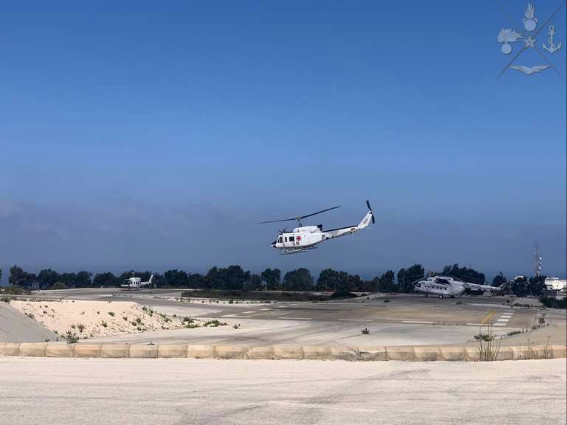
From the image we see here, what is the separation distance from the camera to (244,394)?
36.5 feet

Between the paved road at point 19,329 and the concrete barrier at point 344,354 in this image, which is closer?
the concrete barrier at point 344,354

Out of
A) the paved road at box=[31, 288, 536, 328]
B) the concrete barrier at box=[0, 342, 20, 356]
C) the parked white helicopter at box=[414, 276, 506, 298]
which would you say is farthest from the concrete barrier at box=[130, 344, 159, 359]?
the parked white helicopter at box=[414, 276, 506, 298]

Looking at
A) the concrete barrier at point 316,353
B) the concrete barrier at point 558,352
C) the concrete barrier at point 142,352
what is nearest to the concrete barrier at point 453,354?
the concrete barrier at point 558,352

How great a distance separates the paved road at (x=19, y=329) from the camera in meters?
20.3

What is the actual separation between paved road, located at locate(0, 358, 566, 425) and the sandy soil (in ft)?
42.4

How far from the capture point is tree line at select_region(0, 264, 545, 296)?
5409cm

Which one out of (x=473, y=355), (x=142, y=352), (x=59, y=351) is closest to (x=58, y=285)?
(x=59, y=351)

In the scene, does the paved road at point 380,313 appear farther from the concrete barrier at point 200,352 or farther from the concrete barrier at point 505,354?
the concrete barrier at point 200,352

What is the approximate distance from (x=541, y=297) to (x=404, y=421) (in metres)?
47.5

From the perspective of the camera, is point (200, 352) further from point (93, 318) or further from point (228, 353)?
point (93, 318)

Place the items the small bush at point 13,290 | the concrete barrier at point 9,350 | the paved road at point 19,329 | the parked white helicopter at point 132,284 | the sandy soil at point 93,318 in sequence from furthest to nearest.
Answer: the parked white helicopter at point 132,284 < the small bush at point 13,290 < the sandy soil at point 93,318 < the paved road at point 19,329 < the concrete barrier at point 9,350

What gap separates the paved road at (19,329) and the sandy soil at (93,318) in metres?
1.71

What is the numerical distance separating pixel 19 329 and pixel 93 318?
677cm

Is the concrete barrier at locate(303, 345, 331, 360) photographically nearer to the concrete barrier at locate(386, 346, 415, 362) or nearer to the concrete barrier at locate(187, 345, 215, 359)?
the concrete barrier at locate(386, 346, 415, 362)
